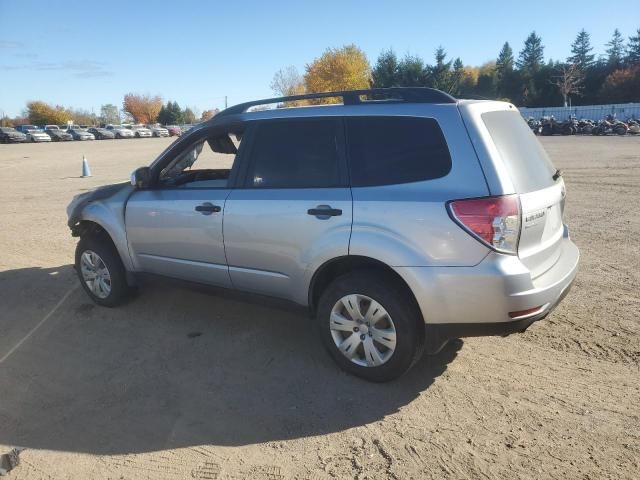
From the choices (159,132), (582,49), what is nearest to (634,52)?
(582,49)

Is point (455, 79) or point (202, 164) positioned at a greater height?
point (455, 79)

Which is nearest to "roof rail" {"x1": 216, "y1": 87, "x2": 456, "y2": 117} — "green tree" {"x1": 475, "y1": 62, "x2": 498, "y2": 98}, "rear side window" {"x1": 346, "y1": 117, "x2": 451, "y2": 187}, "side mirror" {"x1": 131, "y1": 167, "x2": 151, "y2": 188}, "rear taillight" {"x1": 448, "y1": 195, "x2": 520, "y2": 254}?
"rear side window" {"x1": 346, "y1": 117, "x2": 451, "y2": 187}

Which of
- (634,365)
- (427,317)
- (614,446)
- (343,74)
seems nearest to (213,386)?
(427,317)

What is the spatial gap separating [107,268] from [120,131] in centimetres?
6457

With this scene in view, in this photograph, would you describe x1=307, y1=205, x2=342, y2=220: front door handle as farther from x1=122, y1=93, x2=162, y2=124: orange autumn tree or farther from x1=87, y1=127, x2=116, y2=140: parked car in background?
x1=122, y1=93, x2=162, y2=124: orange autumn tree

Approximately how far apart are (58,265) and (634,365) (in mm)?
6553

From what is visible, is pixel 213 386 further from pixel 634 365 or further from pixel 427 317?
pixel 634 365

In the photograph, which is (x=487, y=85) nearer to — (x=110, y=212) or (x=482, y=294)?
(x=110, y=212)

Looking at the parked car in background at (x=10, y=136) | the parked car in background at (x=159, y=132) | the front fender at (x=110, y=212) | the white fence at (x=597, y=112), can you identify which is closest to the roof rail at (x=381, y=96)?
the front fender at (x=110, y=212)

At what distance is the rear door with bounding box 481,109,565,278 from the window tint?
1101 millimetres

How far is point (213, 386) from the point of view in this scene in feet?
12.0

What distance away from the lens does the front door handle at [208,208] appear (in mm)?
4151

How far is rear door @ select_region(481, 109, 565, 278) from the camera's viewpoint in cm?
318

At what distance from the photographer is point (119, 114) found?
421 ft
